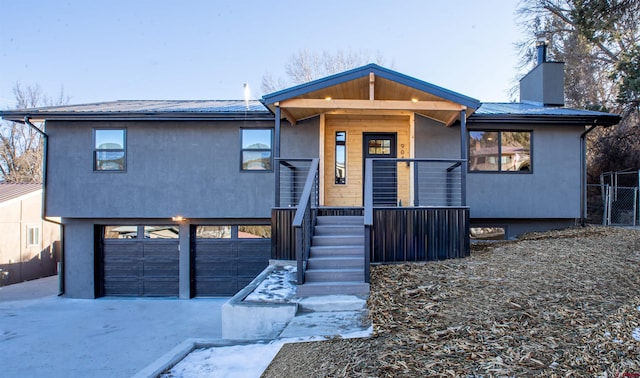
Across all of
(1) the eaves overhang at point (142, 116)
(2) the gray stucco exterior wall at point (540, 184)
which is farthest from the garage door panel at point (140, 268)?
(2) the gray stucco exterior wall at point (540, 184)

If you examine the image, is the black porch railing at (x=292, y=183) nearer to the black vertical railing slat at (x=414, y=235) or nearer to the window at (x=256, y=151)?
the window at (x=256, y=151)

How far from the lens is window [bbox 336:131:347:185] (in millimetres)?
10055

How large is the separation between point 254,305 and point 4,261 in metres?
14.2

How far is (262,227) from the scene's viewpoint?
35.2 feet

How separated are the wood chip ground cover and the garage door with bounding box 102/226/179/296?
6.61 metres

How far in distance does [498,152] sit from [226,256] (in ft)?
25.7

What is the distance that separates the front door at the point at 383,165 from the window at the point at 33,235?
45.8 feet

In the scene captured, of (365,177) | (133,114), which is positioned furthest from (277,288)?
(133,114)

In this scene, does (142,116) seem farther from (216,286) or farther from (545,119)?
(545,119)

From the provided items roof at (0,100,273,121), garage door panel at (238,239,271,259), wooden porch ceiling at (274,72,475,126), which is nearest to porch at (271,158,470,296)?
wooden porch ceiling at (274,72,475,126)

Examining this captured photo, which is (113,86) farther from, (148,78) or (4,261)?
(4,261)

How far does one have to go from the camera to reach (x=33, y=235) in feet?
51.1

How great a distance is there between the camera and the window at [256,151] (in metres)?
10.2

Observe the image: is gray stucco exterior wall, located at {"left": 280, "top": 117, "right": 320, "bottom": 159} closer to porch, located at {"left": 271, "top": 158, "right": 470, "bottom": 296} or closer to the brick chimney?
porch, located at {"left": 271, "top": 158, "right": 470, "bottom": 296}
